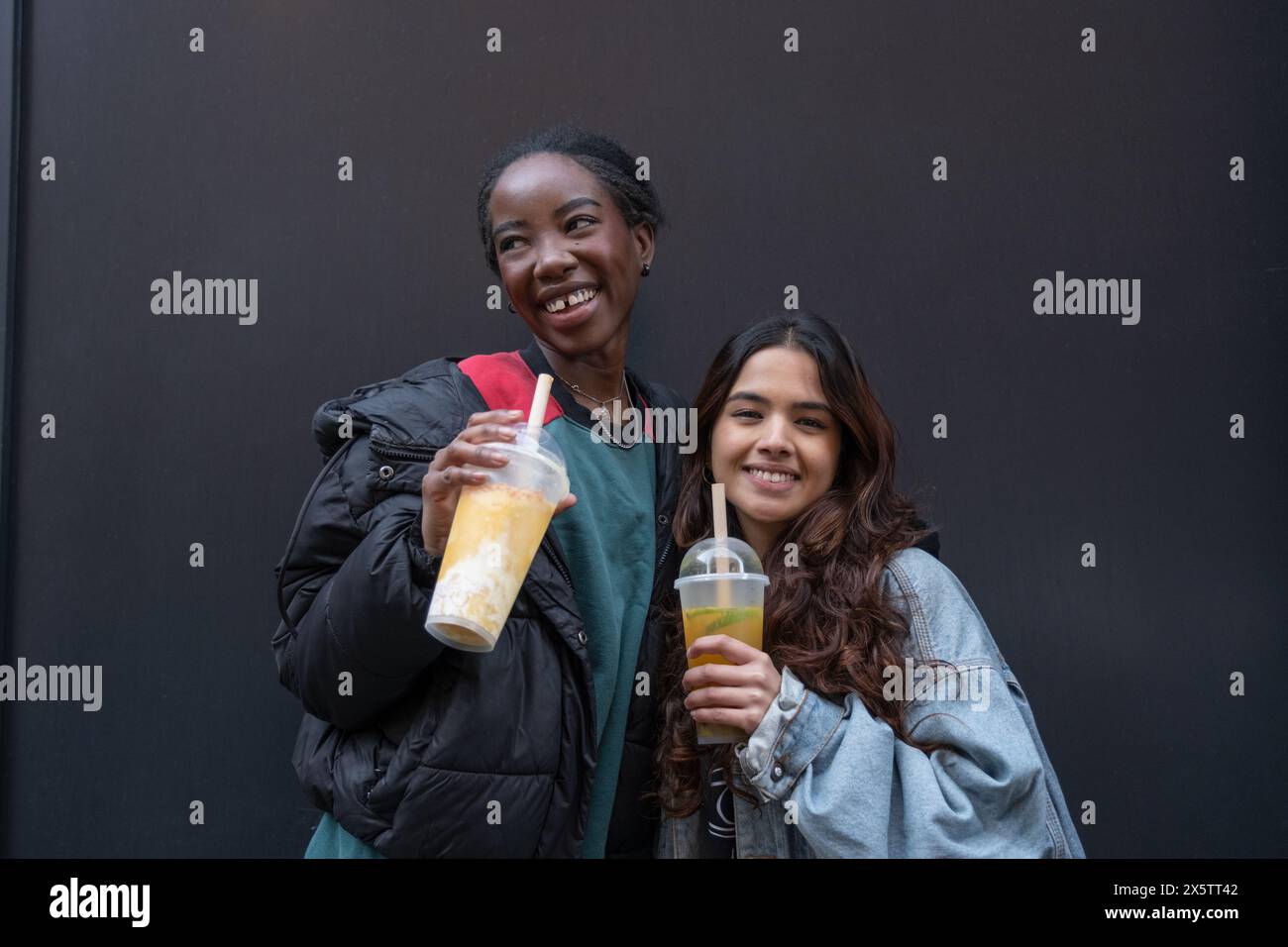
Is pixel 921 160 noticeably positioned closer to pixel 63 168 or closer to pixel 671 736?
pixel 671 736

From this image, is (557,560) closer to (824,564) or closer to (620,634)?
(620,634)

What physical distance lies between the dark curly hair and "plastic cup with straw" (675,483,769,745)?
0.92m

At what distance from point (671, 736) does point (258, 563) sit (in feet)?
4.81

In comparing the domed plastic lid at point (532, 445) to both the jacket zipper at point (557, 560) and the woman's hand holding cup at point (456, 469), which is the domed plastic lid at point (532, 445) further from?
the jacket zipper at point (557, 560)

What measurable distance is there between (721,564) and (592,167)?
1.04m

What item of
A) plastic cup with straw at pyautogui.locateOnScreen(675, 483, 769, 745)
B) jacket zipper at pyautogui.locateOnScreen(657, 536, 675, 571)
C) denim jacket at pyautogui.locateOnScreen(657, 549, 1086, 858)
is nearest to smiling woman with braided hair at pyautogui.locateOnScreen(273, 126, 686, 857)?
jacket zipper at pyautogui.locateOnScreen(657, 536, 675, 571)

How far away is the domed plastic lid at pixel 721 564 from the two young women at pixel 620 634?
0.42 ft

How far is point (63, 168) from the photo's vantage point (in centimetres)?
306

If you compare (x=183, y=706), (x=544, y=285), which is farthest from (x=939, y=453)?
(x=183, y=706)

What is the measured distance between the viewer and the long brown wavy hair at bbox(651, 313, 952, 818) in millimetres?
2084

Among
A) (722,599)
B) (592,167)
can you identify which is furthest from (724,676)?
(592,167)

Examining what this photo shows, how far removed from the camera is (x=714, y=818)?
84.4 inches

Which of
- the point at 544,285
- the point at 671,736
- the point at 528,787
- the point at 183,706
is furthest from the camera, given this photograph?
the point at 183,706

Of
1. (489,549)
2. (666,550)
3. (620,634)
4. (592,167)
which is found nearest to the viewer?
(489,549)
